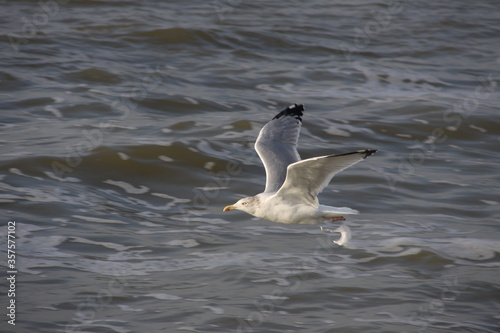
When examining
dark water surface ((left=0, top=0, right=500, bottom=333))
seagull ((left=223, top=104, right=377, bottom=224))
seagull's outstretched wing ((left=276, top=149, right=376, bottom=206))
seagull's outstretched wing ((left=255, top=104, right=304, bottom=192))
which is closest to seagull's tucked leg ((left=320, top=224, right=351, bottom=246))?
seagull ((left=223, top=104, right=377, bottom=224))

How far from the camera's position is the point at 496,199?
10.4 m

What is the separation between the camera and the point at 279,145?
7926mm

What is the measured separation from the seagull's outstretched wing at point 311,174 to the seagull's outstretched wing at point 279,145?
576mm

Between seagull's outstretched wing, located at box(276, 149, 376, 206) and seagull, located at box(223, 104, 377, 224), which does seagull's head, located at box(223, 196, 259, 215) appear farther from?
seagull's outstretched wing, located at box(276, 149, 376, 206)

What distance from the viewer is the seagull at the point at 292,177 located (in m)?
6.33

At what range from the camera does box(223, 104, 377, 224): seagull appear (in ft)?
20.8

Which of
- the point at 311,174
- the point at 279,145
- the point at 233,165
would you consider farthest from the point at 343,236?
the point at 233,165

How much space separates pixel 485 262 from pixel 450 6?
597 inches

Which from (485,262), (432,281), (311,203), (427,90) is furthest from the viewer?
(427,90)

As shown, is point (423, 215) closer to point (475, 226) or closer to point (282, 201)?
point (475, 226)

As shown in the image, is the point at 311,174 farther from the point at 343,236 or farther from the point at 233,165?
the point at 233,165

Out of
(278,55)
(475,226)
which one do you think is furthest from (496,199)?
(278,55)

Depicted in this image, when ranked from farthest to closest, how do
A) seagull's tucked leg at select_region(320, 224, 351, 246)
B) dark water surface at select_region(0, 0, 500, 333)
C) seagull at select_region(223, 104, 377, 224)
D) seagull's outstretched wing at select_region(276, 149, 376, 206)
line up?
dark water surface at select_region(0, 0, 500, 333)
seagull's tucked leg at select_region(320, 224, 351, 246)
seagull at select_region(223, 104, 377, 224)
seagull's outstretched wing at select_region(276, 149, 376, 206)

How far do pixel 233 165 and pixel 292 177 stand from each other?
15.7ft
